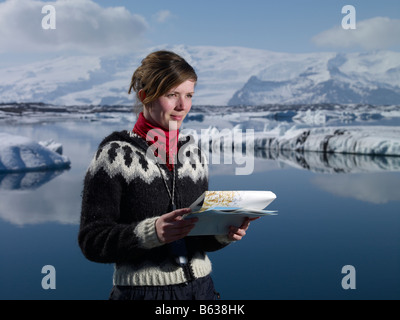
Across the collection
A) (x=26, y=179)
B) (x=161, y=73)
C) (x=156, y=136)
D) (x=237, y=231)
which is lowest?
(x=237, y=231)

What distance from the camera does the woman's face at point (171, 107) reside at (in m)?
1.19

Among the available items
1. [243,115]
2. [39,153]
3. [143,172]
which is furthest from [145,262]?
[243,115]

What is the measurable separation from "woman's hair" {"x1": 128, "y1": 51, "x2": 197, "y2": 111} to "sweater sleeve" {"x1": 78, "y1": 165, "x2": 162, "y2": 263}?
0.74 ft

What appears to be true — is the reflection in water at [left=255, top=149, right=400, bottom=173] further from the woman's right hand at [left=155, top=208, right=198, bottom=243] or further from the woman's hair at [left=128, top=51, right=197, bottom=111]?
the woman's right hand at [left=155, top=208, right=198, bottom=243]

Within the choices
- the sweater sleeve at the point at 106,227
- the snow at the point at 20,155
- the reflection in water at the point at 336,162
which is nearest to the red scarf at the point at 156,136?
the sweater sleeve at the point at 106,227

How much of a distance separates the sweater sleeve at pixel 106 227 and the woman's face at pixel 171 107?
0.60 feet

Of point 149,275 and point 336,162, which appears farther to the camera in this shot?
point 336,162

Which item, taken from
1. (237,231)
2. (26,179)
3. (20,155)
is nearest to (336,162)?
(26,179)

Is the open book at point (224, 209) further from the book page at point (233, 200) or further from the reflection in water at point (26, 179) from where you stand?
the reflection in water at point (26, 179)

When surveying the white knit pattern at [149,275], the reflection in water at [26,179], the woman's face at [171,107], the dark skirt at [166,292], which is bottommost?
the dark skirt at [166,292]

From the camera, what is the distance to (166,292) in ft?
3.90

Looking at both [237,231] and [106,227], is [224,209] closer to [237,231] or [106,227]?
→ [237,231]

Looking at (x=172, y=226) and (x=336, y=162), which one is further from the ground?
(x=336, y=162)

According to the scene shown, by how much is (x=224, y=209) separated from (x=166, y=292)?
1.00 ft
